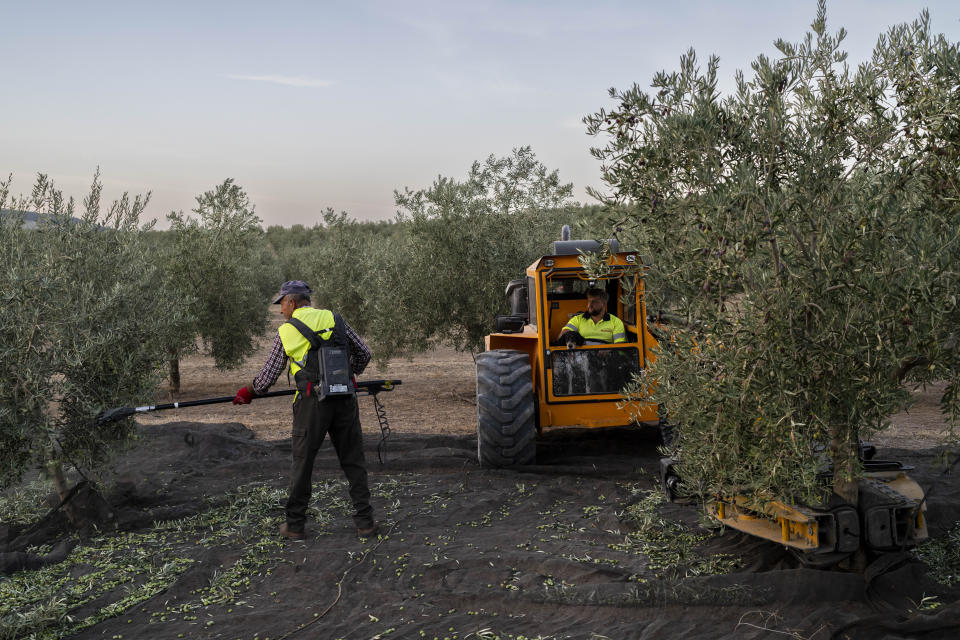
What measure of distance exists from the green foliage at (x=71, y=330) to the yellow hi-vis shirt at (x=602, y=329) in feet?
13.2

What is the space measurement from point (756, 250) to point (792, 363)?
1.92ft

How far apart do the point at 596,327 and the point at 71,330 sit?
4.89 m

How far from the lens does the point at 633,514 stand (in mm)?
6172

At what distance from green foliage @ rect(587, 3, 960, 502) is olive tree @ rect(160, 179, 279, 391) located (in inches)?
438

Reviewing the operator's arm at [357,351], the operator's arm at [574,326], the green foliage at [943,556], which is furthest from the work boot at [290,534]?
the green foliage at [943,556]

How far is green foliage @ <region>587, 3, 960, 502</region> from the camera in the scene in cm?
359

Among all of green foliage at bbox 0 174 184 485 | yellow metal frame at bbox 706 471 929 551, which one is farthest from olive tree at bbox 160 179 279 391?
yellow metal frame at bbox 706 471 929 551

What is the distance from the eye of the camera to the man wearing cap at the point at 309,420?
236 inches

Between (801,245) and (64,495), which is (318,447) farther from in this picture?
(801,245)

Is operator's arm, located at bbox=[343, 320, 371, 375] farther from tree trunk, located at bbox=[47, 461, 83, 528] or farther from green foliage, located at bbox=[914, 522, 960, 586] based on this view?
green foliage, located at bbox=[914, 522, 960, 586]

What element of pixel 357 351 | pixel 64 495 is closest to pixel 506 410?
pixel 357 351

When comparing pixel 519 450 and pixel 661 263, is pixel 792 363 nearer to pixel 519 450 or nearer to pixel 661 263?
pixel 661 263

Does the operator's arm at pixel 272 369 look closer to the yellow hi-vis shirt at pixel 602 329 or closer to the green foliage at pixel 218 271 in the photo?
the yellow hi-vis shirt at pixel 602 329

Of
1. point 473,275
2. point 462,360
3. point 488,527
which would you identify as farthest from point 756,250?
point 462,360
